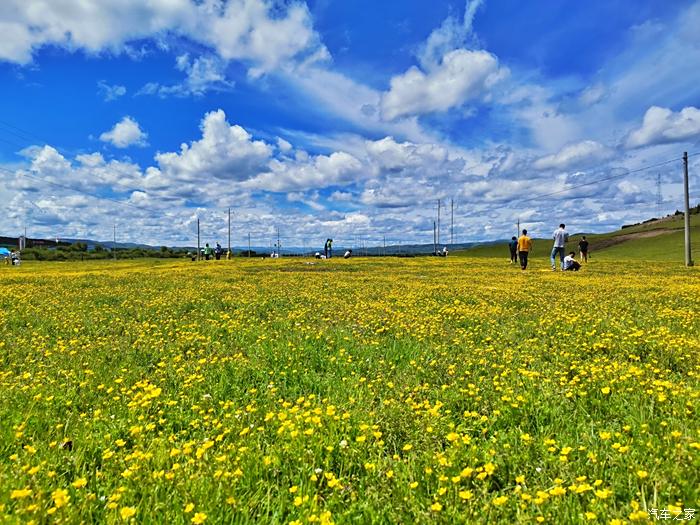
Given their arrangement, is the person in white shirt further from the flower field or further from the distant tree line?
the distant tree line

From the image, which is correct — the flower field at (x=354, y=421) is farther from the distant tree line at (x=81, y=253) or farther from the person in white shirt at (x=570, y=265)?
the distant tree line at (x=81, y=253)

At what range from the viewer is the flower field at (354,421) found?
328cm

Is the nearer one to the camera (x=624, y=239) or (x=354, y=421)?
(x=354, y=421)

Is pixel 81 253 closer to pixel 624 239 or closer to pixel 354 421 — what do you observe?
pixel 354 421

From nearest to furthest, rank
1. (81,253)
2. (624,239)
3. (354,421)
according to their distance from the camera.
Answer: (354,421)
(624,239)
(81,253)

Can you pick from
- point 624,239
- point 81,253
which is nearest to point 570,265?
point 624,239

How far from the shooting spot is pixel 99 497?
354cm

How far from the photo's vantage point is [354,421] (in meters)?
4.74

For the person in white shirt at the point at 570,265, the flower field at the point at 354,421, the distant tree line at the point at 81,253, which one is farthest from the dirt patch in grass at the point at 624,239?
the distant tree line at the point at 81,253

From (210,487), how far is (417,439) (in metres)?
2.10

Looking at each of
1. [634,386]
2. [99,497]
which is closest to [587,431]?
[634,386]

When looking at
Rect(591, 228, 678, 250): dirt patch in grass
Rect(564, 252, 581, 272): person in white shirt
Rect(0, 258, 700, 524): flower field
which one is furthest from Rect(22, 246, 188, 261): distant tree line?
Rect(591, 228, 678, 250): dirt patch in grass

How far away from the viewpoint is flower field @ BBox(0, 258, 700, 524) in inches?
129

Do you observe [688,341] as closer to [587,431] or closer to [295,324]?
[587,431]
